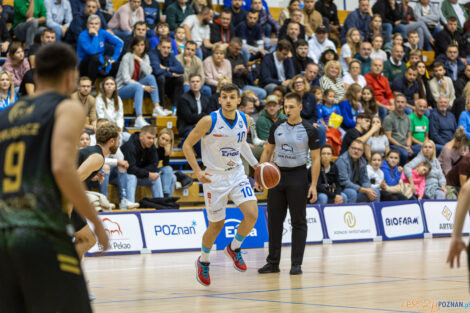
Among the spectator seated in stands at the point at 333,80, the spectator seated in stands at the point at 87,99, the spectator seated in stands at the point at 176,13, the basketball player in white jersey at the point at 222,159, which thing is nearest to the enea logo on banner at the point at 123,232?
the spectator seated in stands at the point at 87,99

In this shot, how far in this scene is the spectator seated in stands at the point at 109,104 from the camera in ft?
50.1

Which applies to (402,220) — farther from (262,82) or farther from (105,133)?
(105,133)

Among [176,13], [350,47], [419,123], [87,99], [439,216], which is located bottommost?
[439,216]

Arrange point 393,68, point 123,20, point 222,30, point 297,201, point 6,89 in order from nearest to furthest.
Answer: point 297,201
point 6,89
point 123,20
point 222,30
point 393,68

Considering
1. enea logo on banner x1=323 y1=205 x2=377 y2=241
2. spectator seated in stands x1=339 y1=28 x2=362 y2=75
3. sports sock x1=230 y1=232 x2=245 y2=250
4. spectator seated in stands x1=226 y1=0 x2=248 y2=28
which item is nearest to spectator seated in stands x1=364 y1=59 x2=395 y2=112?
spectator seated in stands x1=339 y1=28 x2=362 y2=75

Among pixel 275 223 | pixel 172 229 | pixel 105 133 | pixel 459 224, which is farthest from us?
pixel 172 229

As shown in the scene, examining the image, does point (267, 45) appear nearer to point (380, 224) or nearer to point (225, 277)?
point (380, 224)

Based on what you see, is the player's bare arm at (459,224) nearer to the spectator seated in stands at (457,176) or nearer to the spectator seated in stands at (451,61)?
the spectator seated in stands at (457,176)

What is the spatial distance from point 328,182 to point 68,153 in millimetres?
12808

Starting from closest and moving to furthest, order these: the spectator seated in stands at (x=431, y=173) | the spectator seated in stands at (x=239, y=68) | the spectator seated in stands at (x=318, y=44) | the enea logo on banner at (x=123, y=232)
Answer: the enea logo on banner at (x=123, y=232), the spectator seated in stands at (x=431, y=173), the spectator seated in stands at (x=239, y=68), the spectator seated in stands at (x=318, y=44)

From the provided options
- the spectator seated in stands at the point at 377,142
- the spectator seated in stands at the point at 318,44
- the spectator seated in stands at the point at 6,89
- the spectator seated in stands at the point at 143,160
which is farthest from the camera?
the spectator seated in stands at the point at 318,44

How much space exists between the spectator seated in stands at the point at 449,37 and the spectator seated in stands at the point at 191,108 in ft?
→ 34.2

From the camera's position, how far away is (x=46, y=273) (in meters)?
3.50

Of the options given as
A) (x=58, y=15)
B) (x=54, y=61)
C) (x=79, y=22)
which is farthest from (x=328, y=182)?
(x=54, y=61)
